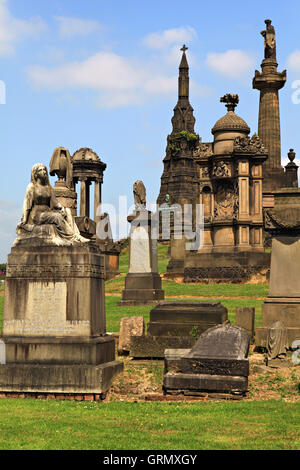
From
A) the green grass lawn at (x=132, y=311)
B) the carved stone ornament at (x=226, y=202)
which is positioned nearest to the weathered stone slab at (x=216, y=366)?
the green grass lawn at (x=132, y=311)

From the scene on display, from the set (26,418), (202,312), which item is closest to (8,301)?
(26,418)

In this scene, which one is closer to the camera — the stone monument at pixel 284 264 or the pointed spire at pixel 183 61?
the stone monument at pixel 284 264

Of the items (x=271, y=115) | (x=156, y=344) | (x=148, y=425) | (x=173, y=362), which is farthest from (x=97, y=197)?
(x=148, y=425)

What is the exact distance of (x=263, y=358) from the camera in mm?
11383

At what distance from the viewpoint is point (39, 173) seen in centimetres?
966

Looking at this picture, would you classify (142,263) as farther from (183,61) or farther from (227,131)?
(183,61)

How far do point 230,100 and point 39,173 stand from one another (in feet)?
75.1

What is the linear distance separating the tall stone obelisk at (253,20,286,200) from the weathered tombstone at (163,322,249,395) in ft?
123

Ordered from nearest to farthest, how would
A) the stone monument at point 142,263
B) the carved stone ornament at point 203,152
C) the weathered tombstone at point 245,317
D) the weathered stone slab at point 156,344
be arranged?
the weathered stone slab at point 156,344
the weathered tombstone at point 245,317
the stone monument at point 142,263
the carved stone ornament at point 203,152

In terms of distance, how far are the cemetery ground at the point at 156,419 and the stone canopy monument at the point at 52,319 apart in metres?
0.37

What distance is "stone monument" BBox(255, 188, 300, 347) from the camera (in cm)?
1209

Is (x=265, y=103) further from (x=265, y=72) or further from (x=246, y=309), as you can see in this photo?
(x=246, y=309)

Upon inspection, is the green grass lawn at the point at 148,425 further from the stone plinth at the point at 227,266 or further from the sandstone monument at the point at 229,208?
the sandstone monument at the point at 229,208

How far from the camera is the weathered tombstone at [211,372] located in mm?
8586
